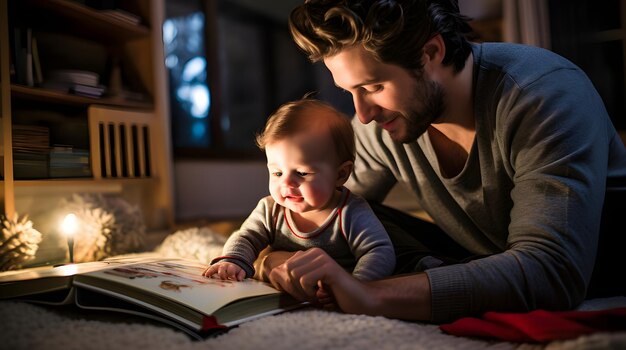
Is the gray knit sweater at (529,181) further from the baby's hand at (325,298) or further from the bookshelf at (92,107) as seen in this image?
the bookshelf at (92,107)

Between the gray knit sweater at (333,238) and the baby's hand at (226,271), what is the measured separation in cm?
3

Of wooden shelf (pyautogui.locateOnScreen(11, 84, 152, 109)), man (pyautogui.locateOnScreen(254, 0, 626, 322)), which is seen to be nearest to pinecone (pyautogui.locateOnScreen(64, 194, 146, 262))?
wooden shelf (pyautogui.locateOnScreen(11, 84, 152, 109))

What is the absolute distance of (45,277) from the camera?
3.08 feet

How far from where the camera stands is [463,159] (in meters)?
1.28

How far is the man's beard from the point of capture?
1143 mm

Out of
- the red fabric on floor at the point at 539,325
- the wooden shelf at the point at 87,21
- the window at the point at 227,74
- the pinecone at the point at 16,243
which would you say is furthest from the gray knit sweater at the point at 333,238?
the window at the point at 227,74

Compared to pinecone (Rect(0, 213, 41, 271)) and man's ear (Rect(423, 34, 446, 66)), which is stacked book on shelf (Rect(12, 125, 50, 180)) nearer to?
pinecone (Rect(0, 213, 41, 271))

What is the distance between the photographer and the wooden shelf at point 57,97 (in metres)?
1.67

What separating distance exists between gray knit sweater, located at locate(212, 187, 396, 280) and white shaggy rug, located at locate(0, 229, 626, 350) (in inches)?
7.5

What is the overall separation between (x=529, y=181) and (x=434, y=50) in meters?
0.40

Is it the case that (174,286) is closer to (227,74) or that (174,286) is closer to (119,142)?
(119,142)

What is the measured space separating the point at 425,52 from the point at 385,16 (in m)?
0.14

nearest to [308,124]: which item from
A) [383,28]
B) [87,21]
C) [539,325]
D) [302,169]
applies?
[302,169]

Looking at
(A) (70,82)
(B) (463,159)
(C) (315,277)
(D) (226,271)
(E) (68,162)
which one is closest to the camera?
(C) (315,277)
